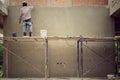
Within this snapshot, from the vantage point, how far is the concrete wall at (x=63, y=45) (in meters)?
11.2

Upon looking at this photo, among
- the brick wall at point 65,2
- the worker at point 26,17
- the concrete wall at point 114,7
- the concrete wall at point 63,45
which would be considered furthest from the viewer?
the brick wall at point 65,2

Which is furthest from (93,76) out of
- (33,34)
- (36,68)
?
(33,34)

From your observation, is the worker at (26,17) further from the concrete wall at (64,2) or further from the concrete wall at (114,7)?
the concrete wall at (114,7)

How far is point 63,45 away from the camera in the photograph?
36.9 ft

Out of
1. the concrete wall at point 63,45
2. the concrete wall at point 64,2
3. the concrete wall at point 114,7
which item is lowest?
the concrete wall at point 63,45

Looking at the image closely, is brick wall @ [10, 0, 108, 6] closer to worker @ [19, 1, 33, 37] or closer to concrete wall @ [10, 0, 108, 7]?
concrete wall @ [10, 0, 108, 7]

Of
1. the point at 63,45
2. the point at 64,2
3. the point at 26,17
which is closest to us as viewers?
the point at 26,17

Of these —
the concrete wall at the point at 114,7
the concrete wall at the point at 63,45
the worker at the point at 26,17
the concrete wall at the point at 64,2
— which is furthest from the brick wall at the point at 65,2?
the worker at the point at 26,17

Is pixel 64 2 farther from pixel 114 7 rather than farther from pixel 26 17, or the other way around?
pixel 114 7

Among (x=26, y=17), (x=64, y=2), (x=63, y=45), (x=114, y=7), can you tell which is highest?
(x=64, y=2)

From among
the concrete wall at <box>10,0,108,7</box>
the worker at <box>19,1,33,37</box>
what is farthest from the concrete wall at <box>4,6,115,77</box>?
the worker at <box>19,1,33,37</box>

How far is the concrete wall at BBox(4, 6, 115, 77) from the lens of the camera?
11.2m

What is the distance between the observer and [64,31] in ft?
37.3

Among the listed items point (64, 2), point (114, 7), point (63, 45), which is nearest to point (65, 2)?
point (64, 2)
